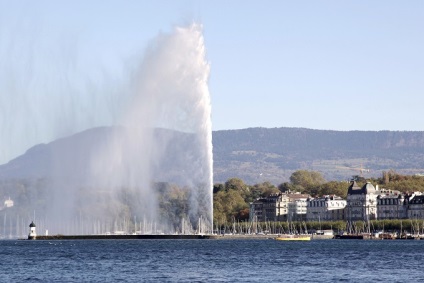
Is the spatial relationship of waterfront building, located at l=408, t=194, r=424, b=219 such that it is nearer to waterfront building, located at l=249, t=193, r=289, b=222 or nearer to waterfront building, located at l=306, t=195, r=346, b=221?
waterfront building, located at l=306, t=195, r=346, b=221

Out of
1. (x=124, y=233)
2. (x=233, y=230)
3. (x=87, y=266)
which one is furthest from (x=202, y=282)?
(x=233, y=230)

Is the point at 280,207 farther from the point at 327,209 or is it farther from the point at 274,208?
the point at 327,209

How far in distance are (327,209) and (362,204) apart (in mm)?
7657

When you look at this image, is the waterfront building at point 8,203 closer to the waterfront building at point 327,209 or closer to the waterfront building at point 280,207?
the waterfront building at point 280,207

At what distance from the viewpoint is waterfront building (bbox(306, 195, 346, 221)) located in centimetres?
17625

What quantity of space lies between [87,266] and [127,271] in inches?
213

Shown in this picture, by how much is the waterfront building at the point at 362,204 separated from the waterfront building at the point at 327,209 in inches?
89.4

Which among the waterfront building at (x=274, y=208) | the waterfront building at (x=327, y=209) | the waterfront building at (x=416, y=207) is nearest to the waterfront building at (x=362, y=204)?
the waterfront building at (x=327, y=209)

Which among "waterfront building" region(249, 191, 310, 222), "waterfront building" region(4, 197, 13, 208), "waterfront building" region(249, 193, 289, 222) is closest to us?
"waterfront building" region(4, 197, 13, 208)

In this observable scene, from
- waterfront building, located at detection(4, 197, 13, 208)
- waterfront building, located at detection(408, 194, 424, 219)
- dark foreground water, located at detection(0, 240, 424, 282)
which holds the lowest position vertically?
dark foreground water, located at detection(0, 240, 424, 282)

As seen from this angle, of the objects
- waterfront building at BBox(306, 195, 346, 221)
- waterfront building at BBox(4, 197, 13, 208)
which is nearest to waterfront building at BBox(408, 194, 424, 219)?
waterfront building at BBox(306, 195, 346, 221)

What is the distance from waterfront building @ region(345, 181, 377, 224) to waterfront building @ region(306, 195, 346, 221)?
227cm

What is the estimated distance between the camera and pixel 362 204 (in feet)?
562

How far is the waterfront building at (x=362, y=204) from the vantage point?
170375mm
